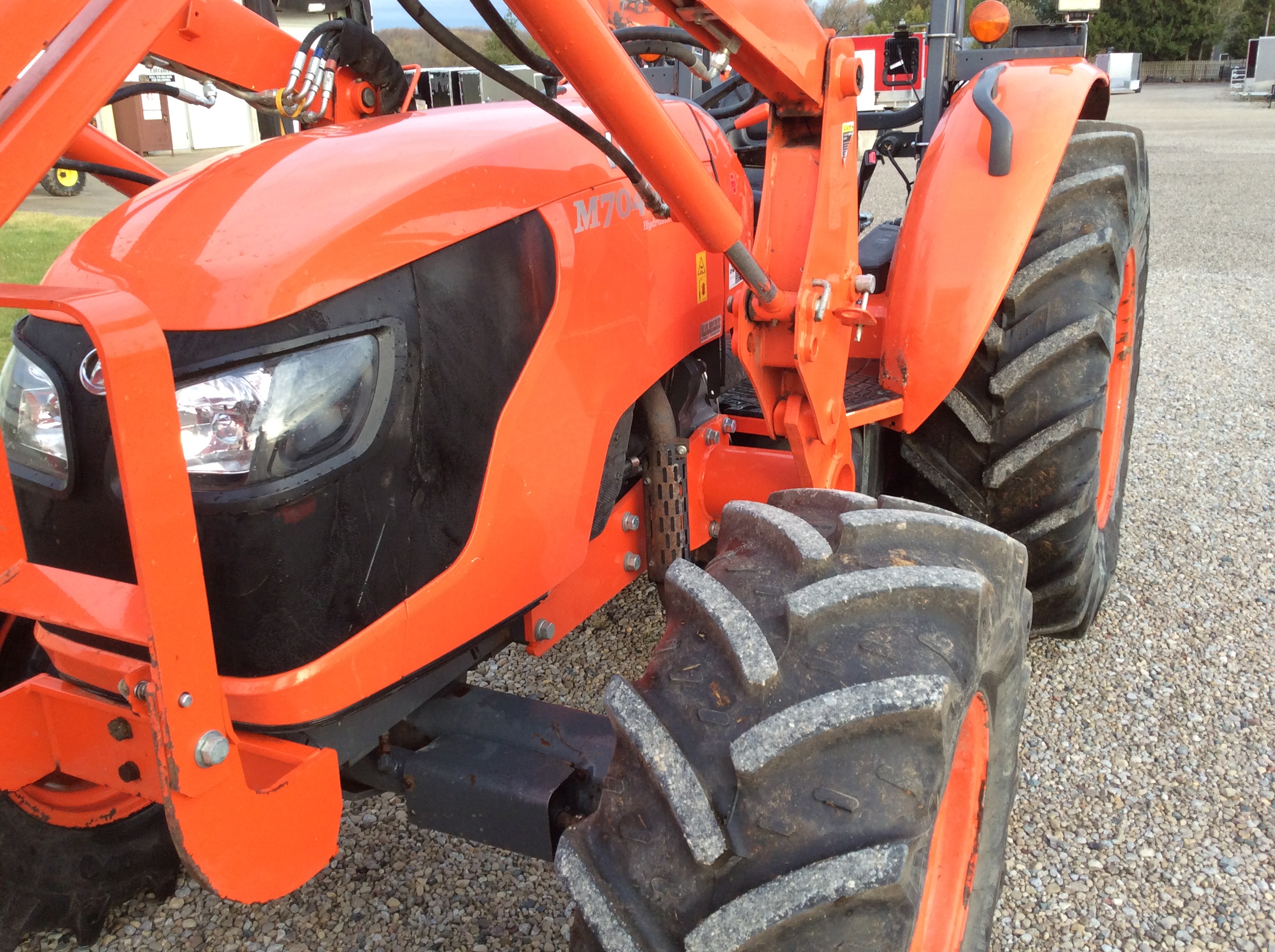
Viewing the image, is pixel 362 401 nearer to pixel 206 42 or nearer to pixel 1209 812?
pixel 206 42

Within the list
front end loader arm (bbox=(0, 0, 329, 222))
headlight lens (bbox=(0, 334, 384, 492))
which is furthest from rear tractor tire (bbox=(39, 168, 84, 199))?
front end loader arm (bbox=(0, 0, 329, 222))

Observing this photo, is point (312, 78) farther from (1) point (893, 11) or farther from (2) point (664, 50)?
(1) point (893, 11)

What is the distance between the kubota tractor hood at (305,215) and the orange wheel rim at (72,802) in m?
1.00

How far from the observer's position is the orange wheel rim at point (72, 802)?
195 cm

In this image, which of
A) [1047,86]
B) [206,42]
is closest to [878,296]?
[1047,86]

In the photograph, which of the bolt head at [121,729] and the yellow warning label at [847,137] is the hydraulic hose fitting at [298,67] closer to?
the yellow warning label at [847,137]

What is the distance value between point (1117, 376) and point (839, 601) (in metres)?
2.23

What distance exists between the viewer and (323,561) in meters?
1.34

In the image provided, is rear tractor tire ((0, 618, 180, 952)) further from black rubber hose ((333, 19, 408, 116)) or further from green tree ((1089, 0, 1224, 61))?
green tree ((1089, 0, 1224, 61))

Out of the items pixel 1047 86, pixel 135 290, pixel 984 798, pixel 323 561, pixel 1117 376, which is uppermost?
pixel 1047 86

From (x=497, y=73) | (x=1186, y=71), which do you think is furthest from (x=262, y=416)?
(x=1186, y=71)

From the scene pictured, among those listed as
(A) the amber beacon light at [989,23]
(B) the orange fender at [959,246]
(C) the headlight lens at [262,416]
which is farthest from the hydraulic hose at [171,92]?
(A) the amber beacon light at [989,23]

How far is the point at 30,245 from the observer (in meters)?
8.86

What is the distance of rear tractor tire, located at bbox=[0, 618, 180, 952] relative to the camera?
1944 millimetres
